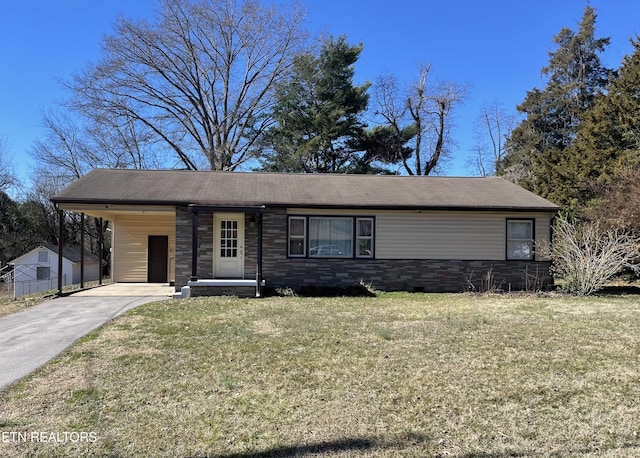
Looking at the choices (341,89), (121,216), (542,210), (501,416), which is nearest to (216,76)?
(341,89)

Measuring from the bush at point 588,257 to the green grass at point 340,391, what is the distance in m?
4.28

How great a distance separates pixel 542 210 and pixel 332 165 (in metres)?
15.2

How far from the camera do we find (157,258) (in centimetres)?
1504

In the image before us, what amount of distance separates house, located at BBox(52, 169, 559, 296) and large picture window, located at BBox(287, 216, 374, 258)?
3 centimetres

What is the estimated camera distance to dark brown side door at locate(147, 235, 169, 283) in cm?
1498

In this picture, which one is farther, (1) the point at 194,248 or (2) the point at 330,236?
(2) the point at 330,236

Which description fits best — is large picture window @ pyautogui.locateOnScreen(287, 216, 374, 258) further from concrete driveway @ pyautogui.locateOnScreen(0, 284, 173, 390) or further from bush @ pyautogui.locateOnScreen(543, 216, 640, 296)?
bush @ pyautogui.locateOnScreen(543, 216, 640, 296)

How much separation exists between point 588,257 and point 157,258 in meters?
13.4

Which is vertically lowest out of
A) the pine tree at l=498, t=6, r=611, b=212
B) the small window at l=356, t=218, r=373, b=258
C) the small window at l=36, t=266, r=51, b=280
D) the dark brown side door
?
the small window at l=36, t=266, r=51, b=280

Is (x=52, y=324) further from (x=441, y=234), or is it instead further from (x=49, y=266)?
(x=49, y=266)

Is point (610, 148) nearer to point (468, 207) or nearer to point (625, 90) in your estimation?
point (625, 90)

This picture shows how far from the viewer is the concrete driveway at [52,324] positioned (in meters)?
5.33

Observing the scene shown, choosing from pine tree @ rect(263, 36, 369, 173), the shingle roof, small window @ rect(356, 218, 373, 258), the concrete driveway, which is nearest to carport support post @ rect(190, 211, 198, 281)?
the shingle roof

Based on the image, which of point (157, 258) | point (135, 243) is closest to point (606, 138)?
point (157, 258)
